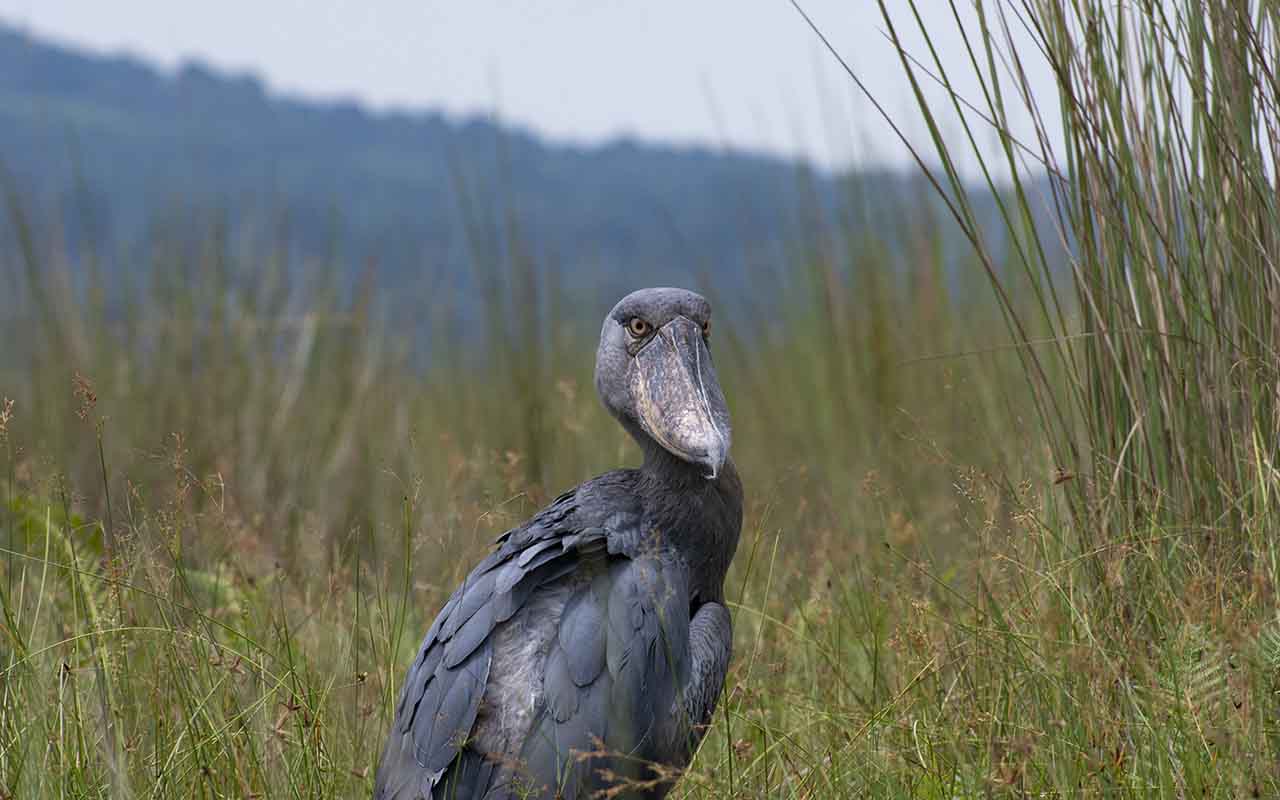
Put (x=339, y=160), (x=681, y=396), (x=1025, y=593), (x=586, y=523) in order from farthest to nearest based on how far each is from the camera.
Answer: (x=339, y=160)
(x=681, y=396)
(x=586, y=523)
(x=1025, y=593)

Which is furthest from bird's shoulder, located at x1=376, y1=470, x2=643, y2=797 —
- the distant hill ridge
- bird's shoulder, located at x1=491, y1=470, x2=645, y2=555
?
the distant hill ridge

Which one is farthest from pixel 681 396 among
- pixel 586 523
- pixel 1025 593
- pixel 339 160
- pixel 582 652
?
pixel 339 160

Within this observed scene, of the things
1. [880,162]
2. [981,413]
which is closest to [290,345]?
[880,162]

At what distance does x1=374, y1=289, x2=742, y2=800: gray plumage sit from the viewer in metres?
2.34

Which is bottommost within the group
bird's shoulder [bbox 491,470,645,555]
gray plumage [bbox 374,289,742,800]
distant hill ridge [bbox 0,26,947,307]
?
gray plumage [bbox 374,289,742,800]

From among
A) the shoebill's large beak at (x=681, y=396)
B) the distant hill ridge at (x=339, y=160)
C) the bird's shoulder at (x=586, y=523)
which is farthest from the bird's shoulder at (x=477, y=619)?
the distant hill ridge at (x=339, y=160)

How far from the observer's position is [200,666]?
97.9 inches

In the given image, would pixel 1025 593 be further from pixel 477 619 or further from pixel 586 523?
pixel 477 619

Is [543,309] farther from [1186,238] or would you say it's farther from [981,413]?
[1186,238]

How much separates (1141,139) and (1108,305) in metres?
0.32

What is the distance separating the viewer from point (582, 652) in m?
2.40

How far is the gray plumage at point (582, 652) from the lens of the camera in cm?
234

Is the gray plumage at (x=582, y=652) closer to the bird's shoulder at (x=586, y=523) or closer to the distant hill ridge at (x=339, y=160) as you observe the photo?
the bird's shoulder at (x=586, y=523)

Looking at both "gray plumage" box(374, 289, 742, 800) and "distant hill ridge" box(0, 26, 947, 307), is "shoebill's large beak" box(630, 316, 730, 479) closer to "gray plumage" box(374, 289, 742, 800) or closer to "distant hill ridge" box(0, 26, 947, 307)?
"gray plumage" box(374, 289, 742, 800)
